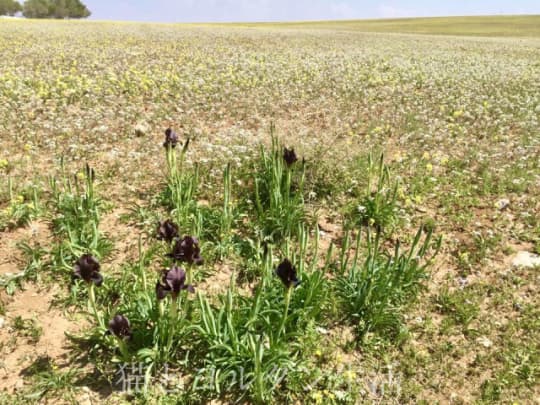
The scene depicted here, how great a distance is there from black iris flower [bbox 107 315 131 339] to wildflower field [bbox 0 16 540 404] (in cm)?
2

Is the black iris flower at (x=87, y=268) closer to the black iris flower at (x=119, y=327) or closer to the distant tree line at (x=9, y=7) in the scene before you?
the black iris flower at (x=119, y=327)

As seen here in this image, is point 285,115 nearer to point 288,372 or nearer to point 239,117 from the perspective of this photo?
point 239,117

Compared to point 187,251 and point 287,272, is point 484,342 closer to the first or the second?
Answer: point 287,272

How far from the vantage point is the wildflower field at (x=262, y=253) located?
395 centimetres

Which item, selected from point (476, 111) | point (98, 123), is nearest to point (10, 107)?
point (98, 123)

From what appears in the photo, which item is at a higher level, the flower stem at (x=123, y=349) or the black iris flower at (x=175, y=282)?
the black iris flower at (x=175, y=282)

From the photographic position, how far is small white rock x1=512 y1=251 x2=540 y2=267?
5859 mm

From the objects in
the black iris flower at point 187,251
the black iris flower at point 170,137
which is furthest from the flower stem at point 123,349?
the black iris flower at point 170,137

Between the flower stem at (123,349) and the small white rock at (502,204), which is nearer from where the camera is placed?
the flower stem at (123,349)

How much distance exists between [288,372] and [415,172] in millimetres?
5711

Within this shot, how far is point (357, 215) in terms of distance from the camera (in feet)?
22.0

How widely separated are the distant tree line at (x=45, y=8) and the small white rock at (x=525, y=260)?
441 ft

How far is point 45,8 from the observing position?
365ft

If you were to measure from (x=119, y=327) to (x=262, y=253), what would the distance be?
243 cm
